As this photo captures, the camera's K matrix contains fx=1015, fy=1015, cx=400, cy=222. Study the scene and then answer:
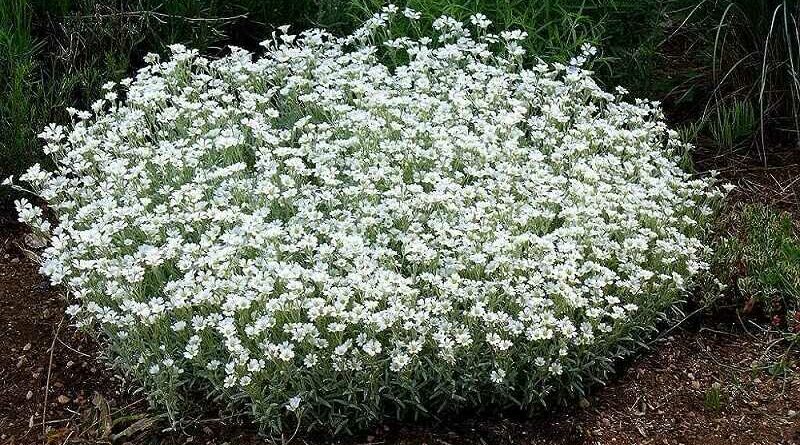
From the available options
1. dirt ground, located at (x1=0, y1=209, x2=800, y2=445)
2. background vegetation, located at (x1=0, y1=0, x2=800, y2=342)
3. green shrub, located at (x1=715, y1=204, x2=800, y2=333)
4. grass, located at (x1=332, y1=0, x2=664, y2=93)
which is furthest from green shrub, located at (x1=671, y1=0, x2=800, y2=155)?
dirt ground, located at (x1=0, y1=209, x2=800, y2=445)

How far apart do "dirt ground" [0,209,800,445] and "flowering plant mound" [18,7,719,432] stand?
4.2 inches

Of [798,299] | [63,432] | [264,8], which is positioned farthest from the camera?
[264,8]

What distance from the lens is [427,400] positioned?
3.38m

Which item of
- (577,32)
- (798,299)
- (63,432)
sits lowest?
(63,432)

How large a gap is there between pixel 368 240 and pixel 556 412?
889 mm

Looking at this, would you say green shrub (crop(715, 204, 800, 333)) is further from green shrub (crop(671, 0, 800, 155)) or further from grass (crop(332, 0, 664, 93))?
grass (crop(332, 0, 664, 93))

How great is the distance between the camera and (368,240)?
11.6 feet

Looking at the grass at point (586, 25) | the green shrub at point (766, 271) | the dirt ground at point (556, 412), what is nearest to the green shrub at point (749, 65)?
the grass at point (586, 25)

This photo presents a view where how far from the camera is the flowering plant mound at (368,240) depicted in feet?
10.6

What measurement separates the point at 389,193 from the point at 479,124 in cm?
73

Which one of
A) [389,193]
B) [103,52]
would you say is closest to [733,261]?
[389,193]

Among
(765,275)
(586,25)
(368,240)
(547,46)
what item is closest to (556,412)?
(368,240)

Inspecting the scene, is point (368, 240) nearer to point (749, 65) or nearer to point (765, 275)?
point (765, 275)

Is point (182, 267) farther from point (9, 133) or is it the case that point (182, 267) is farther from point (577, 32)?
point (577, 32)
